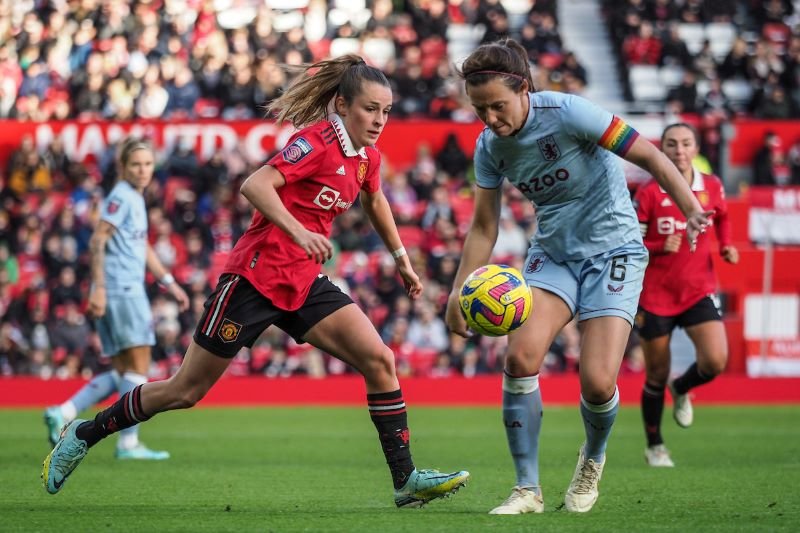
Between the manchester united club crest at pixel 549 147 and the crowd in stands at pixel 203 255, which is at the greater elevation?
the manchester united club crest at pixel 549 147

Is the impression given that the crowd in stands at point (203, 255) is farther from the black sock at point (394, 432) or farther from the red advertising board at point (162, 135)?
the black sock at point (394, 432)

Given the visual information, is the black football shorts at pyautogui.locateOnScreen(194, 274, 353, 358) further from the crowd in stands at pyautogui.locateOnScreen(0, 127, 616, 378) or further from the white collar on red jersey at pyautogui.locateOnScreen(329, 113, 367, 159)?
the crowd in stands at pyautogui.locateOnScreen(0, 127, 616, 378)

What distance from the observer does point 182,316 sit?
18.7 m

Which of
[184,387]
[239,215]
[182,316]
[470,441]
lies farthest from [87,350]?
[184,387]

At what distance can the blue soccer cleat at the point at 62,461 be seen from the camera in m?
7.01

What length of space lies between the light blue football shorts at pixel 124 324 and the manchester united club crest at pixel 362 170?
4.29 m

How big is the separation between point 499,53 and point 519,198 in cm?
1470

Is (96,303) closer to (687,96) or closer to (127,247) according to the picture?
(127,247)

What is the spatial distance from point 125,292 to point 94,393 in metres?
0.89

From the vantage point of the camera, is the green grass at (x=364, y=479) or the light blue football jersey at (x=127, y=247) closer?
the green grass at (x=364, y=479)

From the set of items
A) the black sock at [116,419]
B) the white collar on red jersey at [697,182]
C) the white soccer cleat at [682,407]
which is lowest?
the white soccer cleat at [682,407]

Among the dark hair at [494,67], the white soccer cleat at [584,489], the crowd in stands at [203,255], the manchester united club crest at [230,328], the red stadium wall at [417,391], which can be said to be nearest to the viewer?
the dark hair at [494,67]

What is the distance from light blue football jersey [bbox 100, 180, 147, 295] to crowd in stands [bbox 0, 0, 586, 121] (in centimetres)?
1008

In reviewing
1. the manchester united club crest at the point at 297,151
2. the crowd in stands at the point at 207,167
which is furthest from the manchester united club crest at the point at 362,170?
the crowd in stands at the point at 207,167
